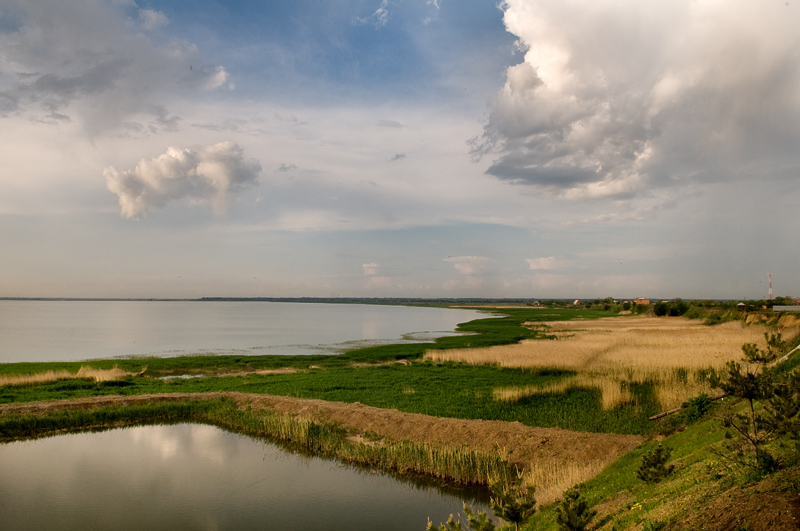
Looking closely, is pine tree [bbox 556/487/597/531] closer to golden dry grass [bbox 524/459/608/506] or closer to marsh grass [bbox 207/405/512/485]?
golden dry grass [bbox 524/459/608/506]

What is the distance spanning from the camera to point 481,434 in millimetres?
18016

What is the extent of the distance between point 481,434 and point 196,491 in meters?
10.6

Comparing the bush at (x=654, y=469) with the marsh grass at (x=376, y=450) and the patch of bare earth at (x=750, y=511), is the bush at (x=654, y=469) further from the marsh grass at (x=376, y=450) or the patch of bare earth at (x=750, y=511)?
the marsh grass at (x=376, y=450)

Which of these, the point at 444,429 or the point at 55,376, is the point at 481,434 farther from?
the point at 55,376

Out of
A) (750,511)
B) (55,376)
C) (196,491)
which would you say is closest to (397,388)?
(196,491)

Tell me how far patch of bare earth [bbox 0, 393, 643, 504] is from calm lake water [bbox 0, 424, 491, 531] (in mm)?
2604

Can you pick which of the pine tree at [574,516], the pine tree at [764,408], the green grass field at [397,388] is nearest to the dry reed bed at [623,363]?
the green grass field at [397,388]

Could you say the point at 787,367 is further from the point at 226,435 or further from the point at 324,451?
the point at 226,435

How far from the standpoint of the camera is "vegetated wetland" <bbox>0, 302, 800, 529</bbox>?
1043 cm

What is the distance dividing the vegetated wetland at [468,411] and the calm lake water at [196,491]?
193cm

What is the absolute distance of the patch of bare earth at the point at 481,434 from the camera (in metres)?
14.5

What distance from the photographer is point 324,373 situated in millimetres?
35750

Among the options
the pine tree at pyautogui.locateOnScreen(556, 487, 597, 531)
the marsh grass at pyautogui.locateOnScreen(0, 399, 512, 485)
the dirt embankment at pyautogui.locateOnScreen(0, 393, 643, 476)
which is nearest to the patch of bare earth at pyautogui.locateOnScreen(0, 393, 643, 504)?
the dirt embankment at pyautogui.locateOnScreen(0, 393, 643, 476)

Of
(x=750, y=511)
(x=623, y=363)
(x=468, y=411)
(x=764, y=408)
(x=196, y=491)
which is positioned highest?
(x=764, y=408)
